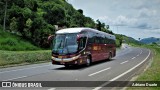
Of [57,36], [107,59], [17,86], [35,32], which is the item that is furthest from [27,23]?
[17,86]

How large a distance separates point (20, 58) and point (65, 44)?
377 inches

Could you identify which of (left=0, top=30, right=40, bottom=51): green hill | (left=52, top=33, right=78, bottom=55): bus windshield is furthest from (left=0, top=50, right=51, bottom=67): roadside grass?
(left=0, top=30, right=40, bottom=51): green hill

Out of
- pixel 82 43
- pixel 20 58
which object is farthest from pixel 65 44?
pixel 20 58

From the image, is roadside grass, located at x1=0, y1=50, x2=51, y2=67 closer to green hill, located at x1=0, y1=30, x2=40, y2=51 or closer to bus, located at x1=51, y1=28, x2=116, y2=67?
bus, located at x1=51, y1=28, x2=116, y2=67

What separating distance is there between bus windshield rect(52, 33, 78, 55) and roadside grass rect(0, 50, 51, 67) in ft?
24.1

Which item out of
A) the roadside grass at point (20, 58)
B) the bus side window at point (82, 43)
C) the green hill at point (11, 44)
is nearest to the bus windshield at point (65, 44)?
the bus side window at point (82, 43)

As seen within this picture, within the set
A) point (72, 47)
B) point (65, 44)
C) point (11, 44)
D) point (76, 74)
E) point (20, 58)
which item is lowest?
point (76, 74)

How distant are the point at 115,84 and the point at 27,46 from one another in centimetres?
3488

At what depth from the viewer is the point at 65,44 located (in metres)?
22.3

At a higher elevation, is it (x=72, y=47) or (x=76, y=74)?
(x=72, y=47)

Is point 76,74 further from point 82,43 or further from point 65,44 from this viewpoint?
point 82,43

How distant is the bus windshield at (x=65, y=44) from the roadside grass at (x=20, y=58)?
289 inches

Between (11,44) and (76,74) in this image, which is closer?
(76,74)

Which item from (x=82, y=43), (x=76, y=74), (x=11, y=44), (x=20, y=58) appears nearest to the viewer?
(x=76, y=74)
